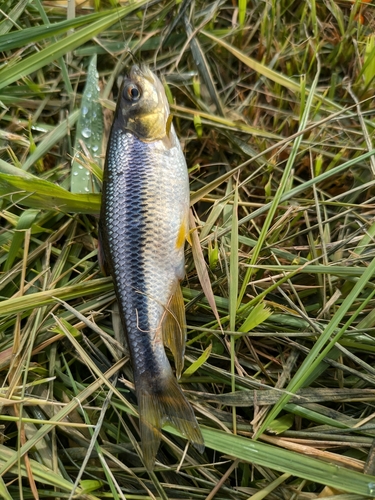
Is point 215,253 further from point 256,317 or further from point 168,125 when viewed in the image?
point 168,125

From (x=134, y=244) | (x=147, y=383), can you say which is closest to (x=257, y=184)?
(x=134, y=244)

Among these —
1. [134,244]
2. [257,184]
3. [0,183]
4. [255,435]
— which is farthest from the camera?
[257,184]

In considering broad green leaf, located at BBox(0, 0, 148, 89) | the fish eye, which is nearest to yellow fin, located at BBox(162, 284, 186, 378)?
the fish eye

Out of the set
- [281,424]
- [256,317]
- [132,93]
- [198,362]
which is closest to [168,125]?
[132,93]

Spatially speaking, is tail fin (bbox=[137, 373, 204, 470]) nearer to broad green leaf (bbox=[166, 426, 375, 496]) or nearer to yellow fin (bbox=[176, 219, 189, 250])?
broad green leaf (bbox=[166, 426, 375, 496])

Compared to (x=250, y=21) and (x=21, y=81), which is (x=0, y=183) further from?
(x=250, y=21)

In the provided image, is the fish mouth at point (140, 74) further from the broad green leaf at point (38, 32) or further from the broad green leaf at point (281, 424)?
the broad green leaf at point (281, 424)
